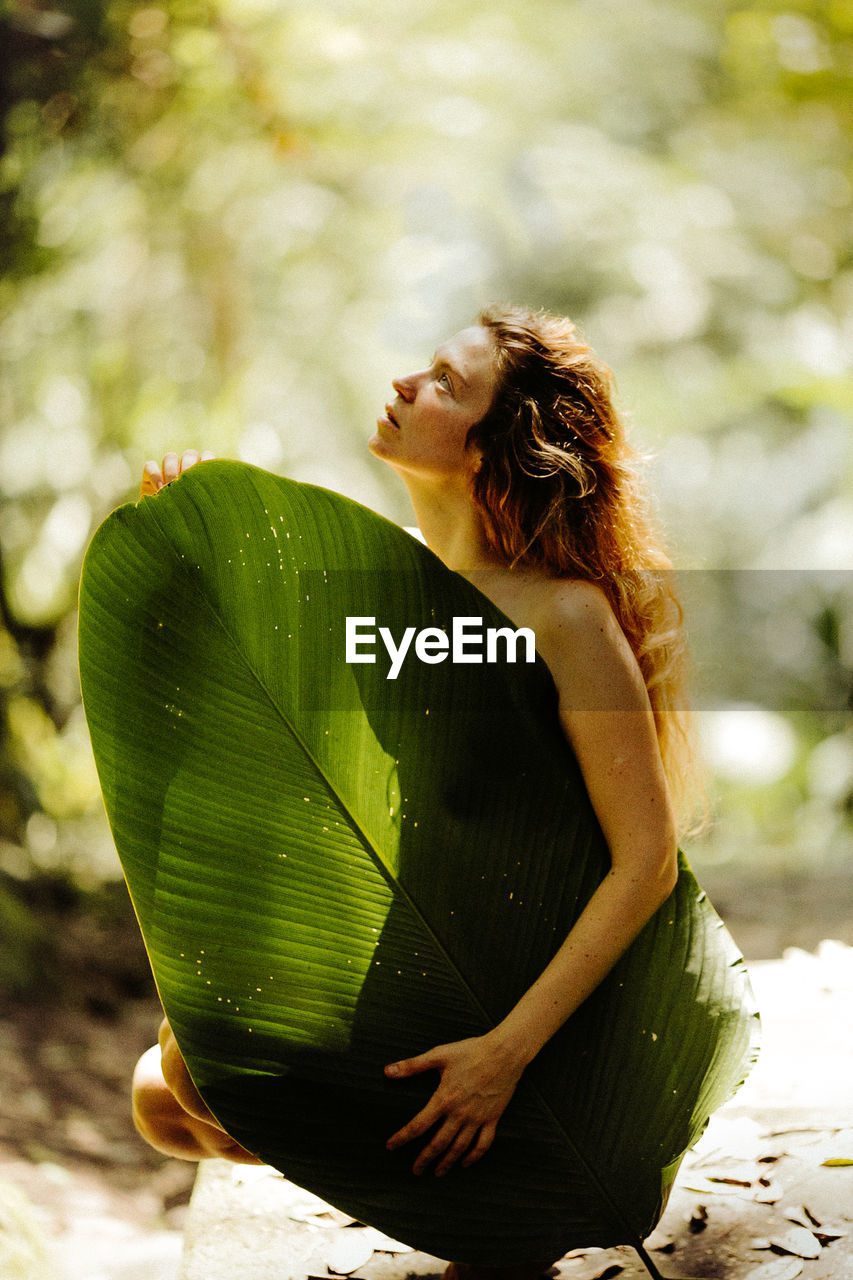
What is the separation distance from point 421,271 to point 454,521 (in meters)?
3.61

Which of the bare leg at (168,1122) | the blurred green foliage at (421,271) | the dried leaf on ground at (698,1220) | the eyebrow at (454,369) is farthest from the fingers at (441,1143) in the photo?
the blurred green foliage at (421,271)

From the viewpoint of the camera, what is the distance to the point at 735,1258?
1.16m

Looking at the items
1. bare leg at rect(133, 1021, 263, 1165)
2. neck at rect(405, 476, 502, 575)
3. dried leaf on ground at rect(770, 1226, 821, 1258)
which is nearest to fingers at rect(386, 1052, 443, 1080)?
bare leg at rect(133, 1021, 263, 1165)

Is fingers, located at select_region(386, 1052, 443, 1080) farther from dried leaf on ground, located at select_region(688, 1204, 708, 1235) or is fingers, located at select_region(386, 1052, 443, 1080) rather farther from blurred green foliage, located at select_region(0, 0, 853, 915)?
blurred green foliage, located at select_region(0, 0, 853, 915)

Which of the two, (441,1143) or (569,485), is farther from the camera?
(569,485)

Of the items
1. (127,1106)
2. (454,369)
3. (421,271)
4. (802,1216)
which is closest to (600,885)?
(454,369)

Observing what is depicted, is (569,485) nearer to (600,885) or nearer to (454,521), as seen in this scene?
(454,521)

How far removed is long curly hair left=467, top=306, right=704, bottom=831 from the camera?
3.14 feet

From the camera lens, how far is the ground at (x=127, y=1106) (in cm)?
134

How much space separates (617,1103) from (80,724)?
120 inches

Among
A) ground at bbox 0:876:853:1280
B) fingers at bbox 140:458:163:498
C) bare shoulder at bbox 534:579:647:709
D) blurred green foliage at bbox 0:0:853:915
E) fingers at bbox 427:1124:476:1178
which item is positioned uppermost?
blurred green foliage at bbox 0:0:853:915

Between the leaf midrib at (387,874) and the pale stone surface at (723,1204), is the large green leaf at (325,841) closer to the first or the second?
the leaf midrib at (387,874)

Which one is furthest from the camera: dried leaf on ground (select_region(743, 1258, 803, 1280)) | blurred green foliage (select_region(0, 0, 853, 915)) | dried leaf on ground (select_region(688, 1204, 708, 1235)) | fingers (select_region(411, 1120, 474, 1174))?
blurred green foliage (select_region(0, 0, 853, 915))

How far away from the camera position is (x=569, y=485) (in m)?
0.98
